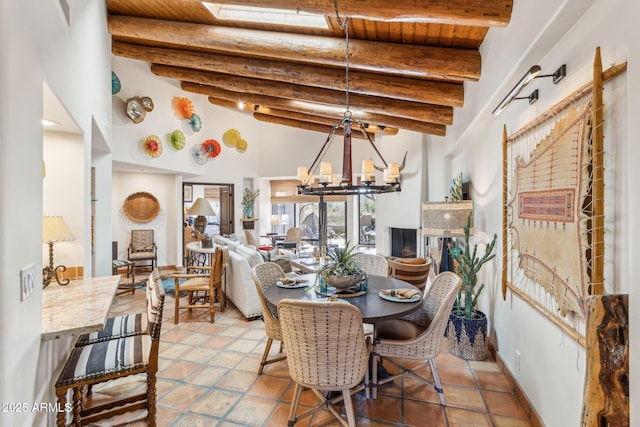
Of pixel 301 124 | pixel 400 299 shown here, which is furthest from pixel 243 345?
pixel 301 124

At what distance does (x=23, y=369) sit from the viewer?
1164 millimetres

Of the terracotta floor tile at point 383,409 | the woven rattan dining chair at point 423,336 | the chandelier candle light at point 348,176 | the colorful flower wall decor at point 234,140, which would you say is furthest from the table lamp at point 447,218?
the colorful flower wall decor at point 234,140

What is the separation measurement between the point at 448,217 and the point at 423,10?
1899mm

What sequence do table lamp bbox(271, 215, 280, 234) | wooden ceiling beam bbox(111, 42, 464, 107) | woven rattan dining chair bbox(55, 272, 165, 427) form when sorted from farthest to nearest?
table lamp bbox(271, 215, 280, 234), wooden ceiling beam bbox(111, 42, 464, 107), woven rattan dining chair bbox(55, 272, 165, 427)

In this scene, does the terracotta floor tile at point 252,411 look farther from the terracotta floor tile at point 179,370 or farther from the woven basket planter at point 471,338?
the woven basket planter at point 471,338

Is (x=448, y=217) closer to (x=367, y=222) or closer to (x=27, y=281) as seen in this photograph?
(x=27, y=281)

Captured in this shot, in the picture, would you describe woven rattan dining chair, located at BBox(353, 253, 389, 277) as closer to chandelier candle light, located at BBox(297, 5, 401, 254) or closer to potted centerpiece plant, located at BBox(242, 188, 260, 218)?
chandelier candle light, located at BBox(297, 5, 401, 254)

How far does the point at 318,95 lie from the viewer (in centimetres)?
468

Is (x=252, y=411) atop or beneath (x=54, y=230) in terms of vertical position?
beneath

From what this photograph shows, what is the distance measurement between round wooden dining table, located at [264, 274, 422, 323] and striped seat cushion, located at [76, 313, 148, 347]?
0.98 m

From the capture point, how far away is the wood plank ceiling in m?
2.36

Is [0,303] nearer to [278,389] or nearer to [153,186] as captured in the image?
[278,389]

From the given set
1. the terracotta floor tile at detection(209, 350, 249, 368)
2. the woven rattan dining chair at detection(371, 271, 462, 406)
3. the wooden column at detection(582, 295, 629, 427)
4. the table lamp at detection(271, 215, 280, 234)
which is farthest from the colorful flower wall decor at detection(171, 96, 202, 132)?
the wooden column at detection(582, 295, 629, 427)

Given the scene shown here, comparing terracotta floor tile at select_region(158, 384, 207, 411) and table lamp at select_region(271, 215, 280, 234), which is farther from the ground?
table lamp at select_region(271, 215, 280, 234)
